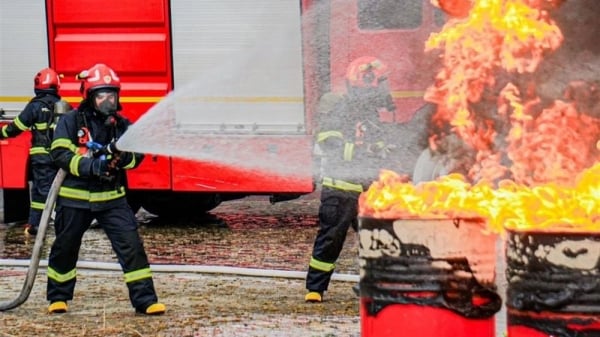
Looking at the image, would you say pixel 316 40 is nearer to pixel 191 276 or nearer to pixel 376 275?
pixel 191 276

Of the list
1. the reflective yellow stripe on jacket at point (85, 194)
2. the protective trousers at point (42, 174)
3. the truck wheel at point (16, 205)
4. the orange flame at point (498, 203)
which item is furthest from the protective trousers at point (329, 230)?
the truck wheel at point (16, 205)

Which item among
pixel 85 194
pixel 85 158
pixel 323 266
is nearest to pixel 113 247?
pixel 85 194

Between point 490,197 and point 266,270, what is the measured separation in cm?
404

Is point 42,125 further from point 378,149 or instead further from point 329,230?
point 378,149

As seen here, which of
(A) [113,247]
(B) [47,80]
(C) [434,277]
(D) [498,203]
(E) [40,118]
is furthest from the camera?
(B) [47,80]

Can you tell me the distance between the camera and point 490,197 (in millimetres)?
4949

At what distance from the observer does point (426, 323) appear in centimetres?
471

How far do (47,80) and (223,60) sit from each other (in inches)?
67.1

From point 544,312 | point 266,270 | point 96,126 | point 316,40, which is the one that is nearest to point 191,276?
point 266,270

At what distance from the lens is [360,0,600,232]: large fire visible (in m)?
4.72

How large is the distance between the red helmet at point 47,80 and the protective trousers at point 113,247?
12.1 ft

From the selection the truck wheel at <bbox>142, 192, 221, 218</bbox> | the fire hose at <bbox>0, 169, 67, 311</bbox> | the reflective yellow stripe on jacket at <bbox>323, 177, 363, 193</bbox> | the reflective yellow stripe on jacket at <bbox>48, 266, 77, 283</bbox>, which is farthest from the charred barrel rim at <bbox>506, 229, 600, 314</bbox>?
the truck wheel at <bbox>142, 192, 221, 218</bbox>

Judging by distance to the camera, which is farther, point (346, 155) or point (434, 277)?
point (346, 155)

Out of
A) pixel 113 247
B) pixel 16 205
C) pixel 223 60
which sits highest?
pixel 223 60
